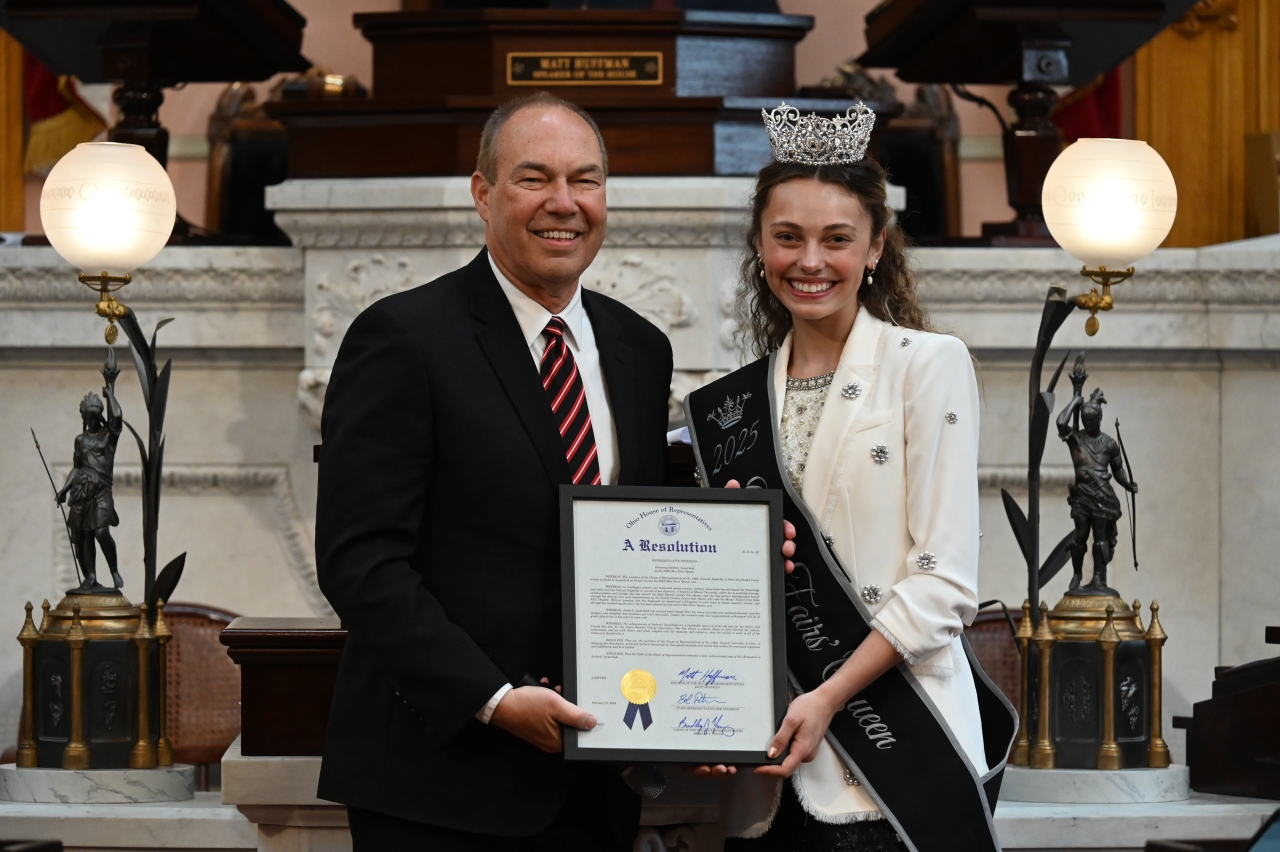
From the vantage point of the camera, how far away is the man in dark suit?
7.15 ft

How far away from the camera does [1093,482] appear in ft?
11.6

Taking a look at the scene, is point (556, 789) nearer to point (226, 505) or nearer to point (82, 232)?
point (82, 232)

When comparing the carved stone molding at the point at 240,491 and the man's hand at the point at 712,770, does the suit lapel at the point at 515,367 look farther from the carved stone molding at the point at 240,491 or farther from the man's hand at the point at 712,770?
the carved stone molding at the point at 240,491

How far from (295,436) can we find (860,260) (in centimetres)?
269

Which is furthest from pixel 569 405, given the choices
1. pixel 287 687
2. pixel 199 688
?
pixel 199 688

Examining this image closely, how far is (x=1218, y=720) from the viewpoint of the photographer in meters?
Answer: 3.52

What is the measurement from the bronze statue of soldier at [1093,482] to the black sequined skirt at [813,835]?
4.48 ft

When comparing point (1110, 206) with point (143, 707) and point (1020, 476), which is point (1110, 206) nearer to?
point (1020, 476)

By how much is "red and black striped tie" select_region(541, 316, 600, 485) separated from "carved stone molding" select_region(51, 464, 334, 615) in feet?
8.20

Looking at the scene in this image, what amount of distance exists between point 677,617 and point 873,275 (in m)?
0.67

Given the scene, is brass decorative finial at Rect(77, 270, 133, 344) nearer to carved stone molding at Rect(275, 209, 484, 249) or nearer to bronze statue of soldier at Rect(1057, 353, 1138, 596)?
carved stone molding at Rect(275, 209, 484, 249)

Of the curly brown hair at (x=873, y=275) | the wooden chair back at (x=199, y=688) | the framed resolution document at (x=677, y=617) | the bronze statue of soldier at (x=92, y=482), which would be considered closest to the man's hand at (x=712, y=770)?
the framed resolution document at (x=677, y=617)

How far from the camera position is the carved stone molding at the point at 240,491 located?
15.4ft

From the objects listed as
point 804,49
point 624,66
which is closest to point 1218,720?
point 624,66
